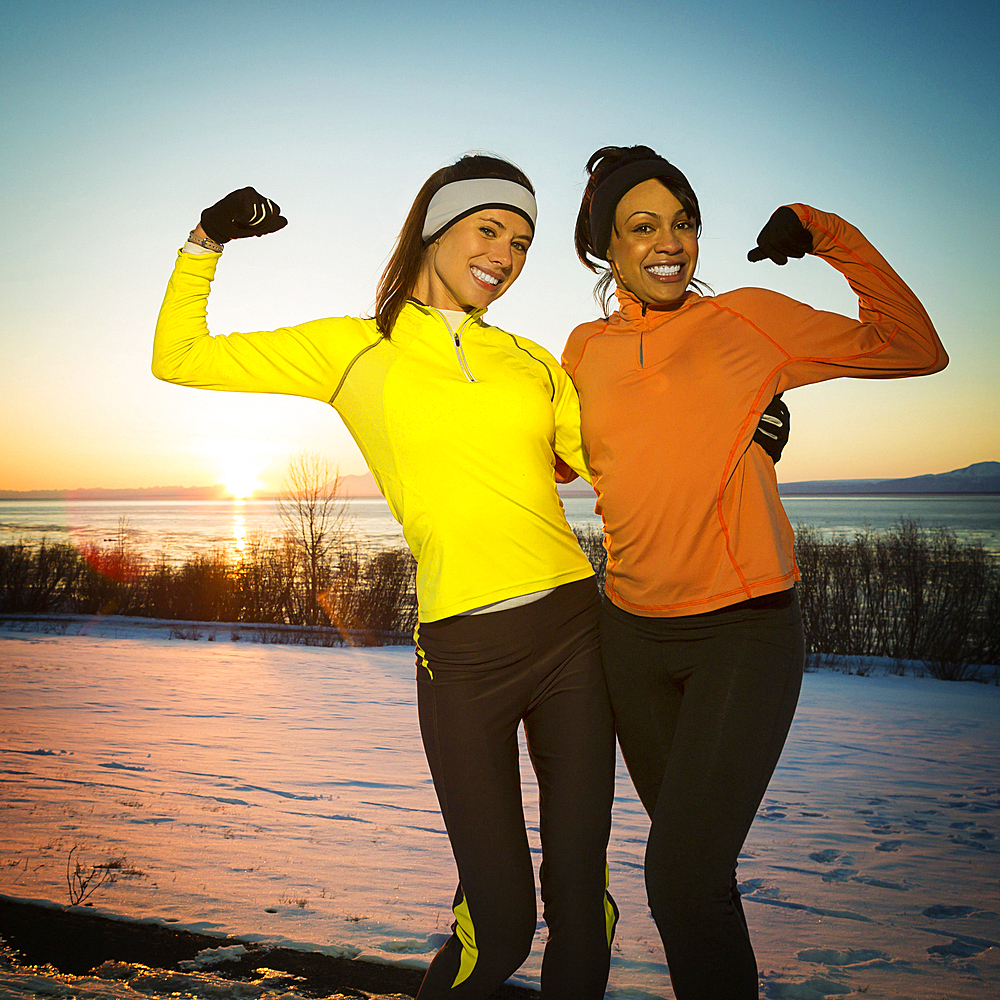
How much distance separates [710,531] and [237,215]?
1.51 meters

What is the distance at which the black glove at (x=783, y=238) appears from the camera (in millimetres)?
1986

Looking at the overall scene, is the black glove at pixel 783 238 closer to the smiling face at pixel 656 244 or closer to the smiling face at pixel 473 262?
the smiling face at pixel 656 244

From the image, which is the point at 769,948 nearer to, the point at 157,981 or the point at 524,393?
the point at 157,981

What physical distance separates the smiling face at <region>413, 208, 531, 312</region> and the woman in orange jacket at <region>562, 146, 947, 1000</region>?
0.41 metres

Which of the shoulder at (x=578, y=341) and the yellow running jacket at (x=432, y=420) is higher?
the shoulder at (x=578, y=341)

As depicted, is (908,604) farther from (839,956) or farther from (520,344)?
(520,344)

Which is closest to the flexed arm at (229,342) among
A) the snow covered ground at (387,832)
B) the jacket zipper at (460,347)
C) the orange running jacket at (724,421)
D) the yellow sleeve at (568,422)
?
the jacket zipper at (460,347)

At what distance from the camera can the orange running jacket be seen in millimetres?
1871

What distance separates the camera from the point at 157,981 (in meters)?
2.66

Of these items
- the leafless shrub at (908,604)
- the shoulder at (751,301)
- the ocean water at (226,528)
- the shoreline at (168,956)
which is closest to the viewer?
the shoulder at (751,301)

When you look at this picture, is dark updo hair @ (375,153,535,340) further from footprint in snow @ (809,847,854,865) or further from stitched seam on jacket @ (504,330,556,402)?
footprint in snow @ (809,847,854,865)

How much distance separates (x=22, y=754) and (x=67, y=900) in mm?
3104

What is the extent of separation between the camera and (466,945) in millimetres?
1805

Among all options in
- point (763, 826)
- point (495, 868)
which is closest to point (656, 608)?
point (495, 868)
